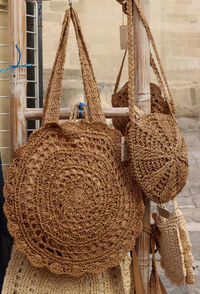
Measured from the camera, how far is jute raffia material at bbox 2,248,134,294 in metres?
0.64

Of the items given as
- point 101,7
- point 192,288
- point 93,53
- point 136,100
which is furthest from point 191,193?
point 136,100

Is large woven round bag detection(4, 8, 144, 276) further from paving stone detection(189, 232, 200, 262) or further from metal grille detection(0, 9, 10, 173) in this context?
paving stone detection(189, 232, 200, 262)

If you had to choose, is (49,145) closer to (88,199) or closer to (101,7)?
(88,199)

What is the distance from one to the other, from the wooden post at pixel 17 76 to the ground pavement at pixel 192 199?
0.94 m

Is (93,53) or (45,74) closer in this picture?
(45,74)

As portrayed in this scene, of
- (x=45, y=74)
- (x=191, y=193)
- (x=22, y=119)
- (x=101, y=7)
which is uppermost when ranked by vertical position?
(x=101, y=7)

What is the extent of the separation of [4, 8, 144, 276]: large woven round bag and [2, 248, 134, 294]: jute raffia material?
2.0 inches

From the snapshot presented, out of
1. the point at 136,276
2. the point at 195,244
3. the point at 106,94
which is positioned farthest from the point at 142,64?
the point at 106,94

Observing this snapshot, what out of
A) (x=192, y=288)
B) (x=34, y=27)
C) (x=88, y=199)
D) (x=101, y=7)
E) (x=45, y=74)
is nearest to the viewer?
(x=88, y=199)

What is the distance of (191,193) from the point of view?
72.1 inches

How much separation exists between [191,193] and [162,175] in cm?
128

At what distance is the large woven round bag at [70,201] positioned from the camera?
600 mm

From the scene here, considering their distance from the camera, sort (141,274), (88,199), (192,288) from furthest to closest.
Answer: (192,288)
(141,274)
(88,199)

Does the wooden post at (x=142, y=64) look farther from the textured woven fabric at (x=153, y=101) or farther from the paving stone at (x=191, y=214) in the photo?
the paving stone at (x=191, y=214)
